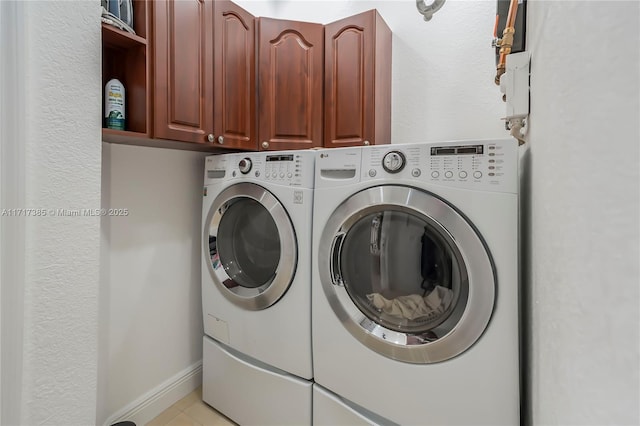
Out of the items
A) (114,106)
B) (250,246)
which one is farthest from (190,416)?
(114,106)

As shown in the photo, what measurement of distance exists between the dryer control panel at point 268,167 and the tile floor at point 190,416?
116cm

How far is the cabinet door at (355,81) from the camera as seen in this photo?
156cm

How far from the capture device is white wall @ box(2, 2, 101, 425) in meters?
0.84

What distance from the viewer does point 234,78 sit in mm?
1527

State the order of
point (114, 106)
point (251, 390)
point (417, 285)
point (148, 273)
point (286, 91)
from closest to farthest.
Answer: point (417, 285) → point (114, 106) → point (251, 390) → point (148, 273) → point (286, 91)

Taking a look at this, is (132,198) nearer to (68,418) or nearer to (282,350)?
(68,418)

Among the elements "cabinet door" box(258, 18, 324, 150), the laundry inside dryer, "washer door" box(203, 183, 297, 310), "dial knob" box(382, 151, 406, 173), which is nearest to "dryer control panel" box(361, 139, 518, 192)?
"dial knob" box(382, 151, 406, 173)

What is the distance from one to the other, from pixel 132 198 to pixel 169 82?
0.56m

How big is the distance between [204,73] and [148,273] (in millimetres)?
998

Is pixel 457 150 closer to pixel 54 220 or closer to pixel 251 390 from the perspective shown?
pixel 54 220

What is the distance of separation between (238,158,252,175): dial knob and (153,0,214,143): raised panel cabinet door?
212 mm

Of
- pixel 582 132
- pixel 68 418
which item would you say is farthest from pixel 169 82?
pixel 582 132

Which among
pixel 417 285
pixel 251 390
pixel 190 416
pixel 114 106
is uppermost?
pixel 114 106

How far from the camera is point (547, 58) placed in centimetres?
58
